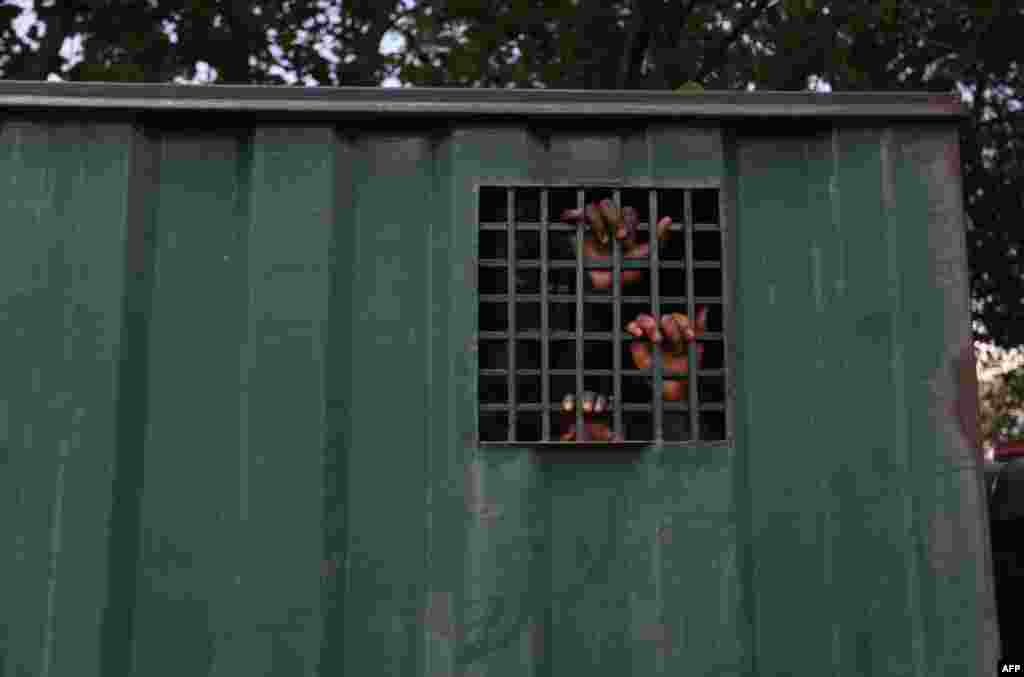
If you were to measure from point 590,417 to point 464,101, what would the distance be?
1.16 meters

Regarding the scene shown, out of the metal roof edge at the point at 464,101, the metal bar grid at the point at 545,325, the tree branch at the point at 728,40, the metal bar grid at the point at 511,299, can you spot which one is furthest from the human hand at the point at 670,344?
the tree branch at the point at 728,40

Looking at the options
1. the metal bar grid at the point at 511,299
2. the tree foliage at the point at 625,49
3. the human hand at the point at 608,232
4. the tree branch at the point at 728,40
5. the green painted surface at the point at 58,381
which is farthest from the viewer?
the tree branch at the point at 728,40

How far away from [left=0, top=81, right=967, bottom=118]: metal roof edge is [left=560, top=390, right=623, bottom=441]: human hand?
98cm

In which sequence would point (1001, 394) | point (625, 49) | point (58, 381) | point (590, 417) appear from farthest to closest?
point (1001, 394)
point (625, 49)
point (590, 417)
point (58, 381)

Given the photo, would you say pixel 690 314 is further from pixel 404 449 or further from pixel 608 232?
pixel 404 449

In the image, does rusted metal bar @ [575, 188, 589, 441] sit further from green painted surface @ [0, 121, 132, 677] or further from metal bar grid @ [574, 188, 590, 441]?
green painted surface @ [0, 121, 132, 677]

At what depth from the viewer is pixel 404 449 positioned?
3.15 meters

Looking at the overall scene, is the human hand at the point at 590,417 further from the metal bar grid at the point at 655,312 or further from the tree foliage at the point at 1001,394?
the tree foliage at the point at 1001,394

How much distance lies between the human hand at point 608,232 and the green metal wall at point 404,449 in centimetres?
12

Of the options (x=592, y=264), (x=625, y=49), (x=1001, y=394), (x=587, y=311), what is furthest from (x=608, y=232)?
(x=1001, y=394)

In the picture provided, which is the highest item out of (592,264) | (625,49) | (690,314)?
(625,49)

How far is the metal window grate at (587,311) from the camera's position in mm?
A: 3213

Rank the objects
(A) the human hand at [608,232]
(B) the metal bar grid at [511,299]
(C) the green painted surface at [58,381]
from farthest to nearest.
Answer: (A) the human hand at [608,232] < (B) the metal bar grid at [511,299] < (C) the green painted surface at [58,381]

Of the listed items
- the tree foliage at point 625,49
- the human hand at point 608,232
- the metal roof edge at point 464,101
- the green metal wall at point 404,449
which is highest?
the tree foliage at point 625,49
